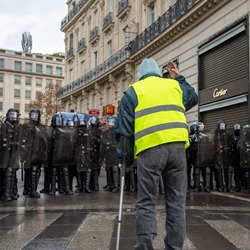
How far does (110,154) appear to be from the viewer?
33.7 feet

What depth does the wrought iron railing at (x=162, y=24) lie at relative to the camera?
1834cm

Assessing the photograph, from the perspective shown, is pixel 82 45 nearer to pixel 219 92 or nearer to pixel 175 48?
pixel 175 48

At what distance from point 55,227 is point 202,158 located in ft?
19.2

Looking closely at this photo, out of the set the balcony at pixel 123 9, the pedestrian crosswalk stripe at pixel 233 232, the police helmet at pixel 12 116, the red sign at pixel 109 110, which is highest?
the balcony at pixel 123 9

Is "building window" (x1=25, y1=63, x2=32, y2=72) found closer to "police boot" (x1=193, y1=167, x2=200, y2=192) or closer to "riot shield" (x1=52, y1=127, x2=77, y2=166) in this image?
"riot shield" (x1=52, y1=127, x2=77, y2=166)

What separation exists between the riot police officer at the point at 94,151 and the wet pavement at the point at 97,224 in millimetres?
1994

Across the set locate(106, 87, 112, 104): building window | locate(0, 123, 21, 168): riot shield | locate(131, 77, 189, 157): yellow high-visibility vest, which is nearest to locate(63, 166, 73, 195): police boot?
locate(0, 123, 21, 168): riot shield

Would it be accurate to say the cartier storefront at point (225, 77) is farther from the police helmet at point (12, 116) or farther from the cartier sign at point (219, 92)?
the police helmet at point (12, 116)

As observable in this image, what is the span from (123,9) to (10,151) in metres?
20.6

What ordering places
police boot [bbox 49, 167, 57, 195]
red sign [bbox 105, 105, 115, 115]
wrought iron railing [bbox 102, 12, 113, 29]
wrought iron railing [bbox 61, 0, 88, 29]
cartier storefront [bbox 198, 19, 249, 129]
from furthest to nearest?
wrought iron railing [bbox 61, 0, 88, 29] < wrought iron railing [bbox 102, 12, 113, 29] < red sign [bbox 105, 105, 115, 115] < cartier storefront [bbox 198, 19, 249, 129] < police boot [bbox 49, 167, 57, 195]

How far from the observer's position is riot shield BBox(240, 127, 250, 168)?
32.8 feet

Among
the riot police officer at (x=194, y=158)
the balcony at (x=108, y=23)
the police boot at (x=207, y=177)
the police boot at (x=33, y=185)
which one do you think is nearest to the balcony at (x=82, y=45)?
the balcony at (x=108, y=23)

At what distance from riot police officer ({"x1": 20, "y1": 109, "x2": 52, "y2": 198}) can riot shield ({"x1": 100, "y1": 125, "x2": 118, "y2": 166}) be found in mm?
1606

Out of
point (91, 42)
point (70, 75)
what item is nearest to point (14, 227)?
point (91, 42)
